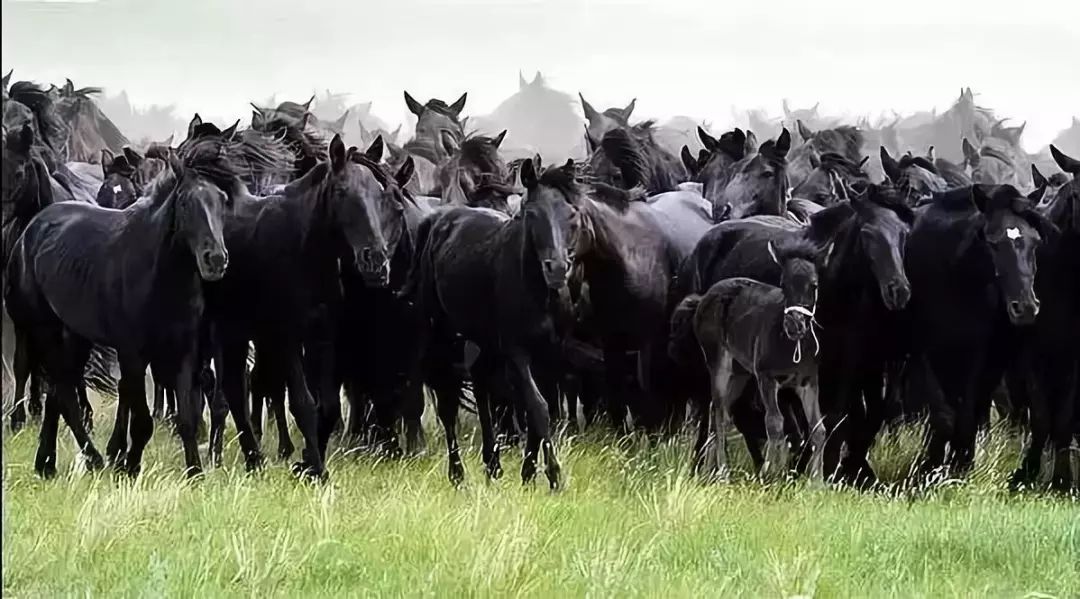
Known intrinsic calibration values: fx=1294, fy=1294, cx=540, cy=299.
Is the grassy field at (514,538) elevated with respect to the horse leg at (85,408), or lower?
→ lower

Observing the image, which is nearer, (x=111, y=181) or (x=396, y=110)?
(x=396, y=110)

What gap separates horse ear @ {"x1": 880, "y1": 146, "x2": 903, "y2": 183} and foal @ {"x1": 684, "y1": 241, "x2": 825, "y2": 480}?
676 mm

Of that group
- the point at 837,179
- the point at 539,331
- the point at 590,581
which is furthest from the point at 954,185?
the point at 590,581

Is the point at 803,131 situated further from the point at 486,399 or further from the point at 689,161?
the point at 486,399

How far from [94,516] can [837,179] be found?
404 cm

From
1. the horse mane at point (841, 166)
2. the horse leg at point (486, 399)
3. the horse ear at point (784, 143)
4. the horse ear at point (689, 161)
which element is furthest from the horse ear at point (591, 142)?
the horse mane at point (841, 166)

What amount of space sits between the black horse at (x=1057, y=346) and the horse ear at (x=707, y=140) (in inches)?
62.0

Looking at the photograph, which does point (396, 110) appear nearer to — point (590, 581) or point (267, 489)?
point (267, 489)

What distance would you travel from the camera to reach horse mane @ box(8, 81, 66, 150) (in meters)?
5.08

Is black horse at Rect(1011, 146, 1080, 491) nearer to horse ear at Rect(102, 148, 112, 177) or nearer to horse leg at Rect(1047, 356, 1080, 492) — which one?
horse leg at Rect(1047, 356, 1080, 492)

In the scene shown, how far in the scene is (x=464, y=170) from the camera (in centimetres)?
646

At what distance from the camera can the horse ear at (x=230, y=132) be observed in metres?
5.39

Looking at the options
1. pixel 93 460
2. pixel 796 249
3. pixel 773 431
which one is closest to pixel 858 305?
pixel 796 249

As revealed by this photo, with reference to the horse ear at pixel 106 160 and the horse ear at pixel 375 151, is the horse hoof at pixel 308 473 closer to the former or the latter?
the horse ear at pixel 375 151
